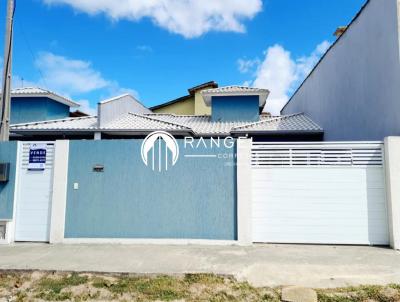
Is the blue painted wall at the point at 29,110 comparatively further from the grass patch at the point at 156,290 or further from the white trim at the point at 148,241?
the grass patch at the point at 156,290

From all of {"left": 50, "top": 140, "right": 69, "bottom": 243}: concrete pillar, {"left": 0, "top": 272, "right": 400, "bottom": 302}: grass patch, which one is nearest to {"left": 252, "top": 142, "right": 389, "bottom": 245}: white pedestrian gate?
{"left": 0, "top": 272, "right": 400, "bottom": 302}: grass patch

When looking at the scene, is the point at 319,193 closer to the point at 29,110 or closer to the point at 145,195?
the point at 145,195

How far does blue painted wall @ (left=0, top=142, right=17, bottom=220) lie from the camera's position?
8320 millimetres

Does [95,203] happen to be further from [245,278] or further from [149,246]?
[245,278]

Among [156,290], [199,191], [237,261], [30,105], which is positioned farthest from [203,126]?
[156,290]

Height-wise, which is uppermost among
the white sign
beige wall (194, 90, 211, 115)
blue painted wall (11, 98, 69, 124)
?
beige wall (194, 90, 211, 115)

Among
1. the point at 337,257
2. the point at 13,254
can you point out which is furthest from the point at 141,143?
the point at 337,257

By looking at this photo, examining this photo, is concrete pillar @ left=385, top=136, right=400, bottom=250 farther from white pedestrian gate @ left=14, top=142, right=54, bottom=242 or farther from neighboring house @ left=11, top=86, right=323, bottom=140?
white pedestrian gate @ left=14, top=142, right=54, bottom=242

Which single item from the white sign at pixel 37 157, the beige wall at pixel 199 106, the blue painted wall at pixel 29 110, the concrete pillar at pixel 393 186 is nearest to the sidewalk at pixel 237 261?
the concrete pillar at pixel 393 186

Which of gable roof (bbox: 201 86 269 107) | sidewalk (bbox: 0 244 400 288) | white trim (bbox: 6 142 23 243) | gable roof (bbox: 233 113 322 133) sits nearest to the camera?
sidewalk (bbox: 0 244 400 288)

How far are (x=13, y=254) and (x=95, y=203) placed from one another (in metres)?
2.10

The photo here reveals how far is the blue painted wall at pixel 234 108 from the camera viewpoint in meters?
15.9

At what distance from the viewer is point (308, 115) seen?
16.0 metres

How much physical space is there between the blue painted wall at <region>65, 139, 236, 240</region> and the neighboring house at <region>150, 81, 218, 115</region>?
53.2 ft
